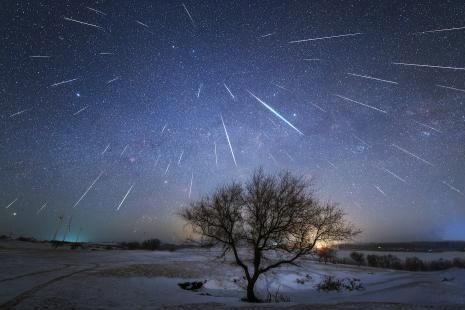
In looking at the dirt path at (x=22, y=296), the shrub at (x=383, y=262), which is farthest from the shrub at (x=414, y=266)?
the dirt path at (x=22, y=296)

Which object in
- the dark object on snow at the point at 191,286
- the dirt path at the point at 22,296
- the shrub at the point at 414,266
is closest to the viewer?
the dirt path at the point at 22,296

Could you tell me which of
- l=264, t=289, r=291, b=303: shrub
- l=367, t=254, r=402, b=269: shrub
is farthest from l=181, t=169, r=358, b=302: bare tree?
l=367, t=254, r=402, b=269: shrub

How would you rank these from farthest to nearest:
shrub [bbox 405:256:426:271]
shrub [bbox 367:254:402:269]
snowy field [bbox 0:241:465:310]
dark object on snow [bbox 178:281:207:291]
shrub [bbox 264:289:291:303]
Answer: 1. shrub [bbox 367:254:402:269]
2. shrub [bbox 405:256:426:271]
3. dark object on snow [bbox 178:281:207:291]
4. shrub [bbox 264:289:291:303]
5. snowy field [bbox 0:241:465:310]

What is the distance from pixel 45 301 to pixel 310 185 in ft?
63.7

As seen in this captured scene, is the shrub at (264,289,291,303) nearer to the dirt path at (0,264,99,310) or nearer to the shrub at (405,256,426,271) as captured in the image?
the dirt path at (0,264,99,310)

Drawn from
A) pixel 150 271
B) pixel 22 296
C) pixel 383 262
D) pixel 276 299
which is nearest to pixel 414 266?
pixel 383 262

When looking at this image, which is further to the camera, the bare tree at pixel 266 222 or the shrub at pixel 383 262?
the shrub at pixel 383 262

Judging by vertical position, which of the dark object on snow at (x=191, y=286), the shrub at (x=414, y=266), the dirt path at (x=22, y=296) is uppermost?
the dirt path at (x=22, y=296)

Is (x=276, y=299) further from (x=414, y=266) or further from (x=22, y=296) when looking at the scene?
(x=414, y=266)

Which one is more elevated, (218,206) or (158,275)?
(218,206)

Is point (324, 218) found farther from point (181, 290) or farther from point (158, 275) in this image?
point (158, 275)

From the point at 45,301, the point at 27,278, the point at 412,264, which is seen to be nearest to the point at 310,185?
the point at 45,301

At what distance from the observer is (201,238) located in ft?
86.8

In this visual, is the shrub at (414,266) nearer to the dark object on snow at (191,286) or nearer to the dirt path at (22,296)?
the dark object on snow at (191,286)
